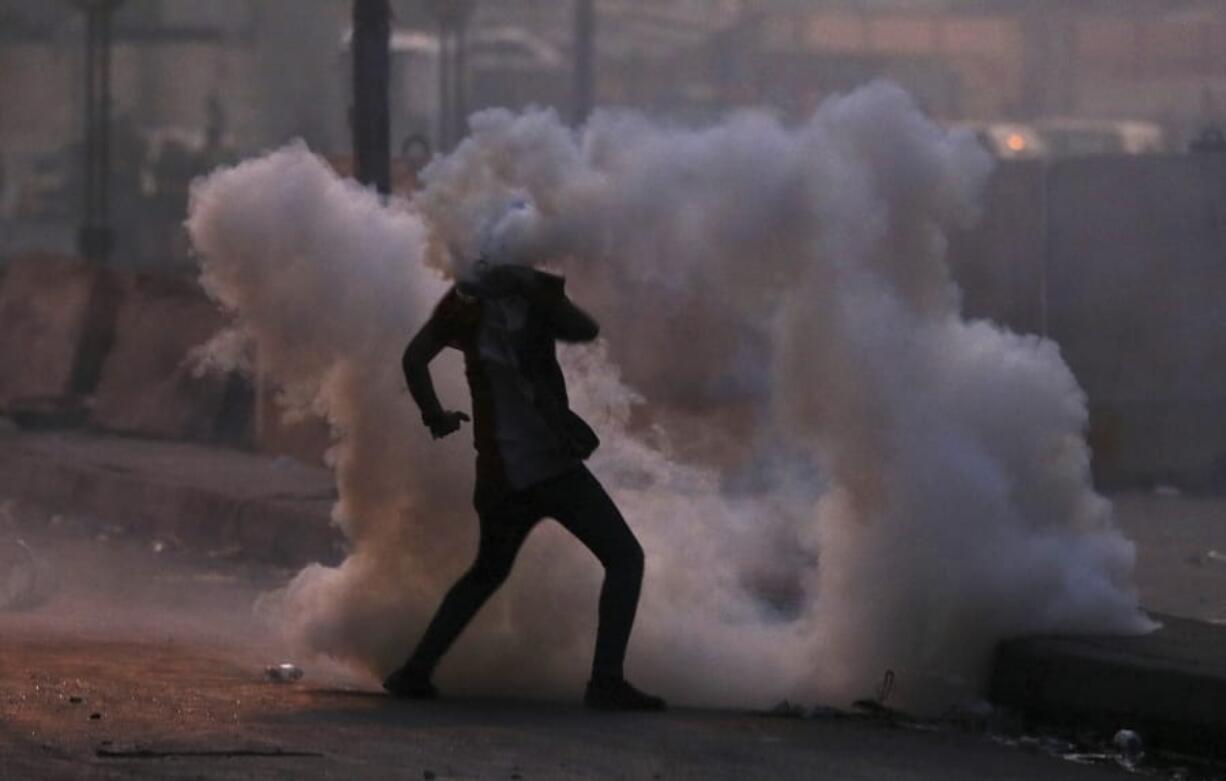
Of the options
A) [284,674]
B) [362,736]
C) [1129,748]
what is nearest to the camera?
[362,736]

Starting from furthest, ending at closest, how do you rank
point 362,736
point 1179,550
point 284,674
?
point 1179,550, point 284,674, point 362,736

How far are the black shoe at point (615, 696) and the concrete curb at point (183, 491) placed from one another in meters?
5.69

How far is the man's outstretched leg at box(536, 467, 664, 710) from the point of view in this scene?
26.0 ft

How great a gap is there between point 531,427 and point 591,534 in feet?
1.19

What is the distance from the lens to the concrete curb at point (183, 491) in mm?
14195

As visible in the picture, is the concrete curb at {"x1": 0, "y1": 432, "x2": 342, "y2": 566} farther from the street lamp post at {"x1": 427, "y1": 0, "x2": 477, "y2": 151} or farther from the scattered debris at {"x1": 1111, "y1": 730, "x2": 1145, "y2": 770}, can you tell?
the street lamp post at {"x1": 427, "y1": 0, "x2": 477, "y2": 151}

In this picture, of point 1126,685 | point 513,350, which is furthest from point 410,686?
point 1126,685

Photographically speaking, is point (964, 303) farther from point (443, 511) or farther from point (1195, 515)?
point (443, 511)

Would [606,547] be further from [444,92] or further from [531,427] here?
[444,92]

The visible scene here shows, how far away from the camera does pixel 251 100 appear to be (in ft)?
169

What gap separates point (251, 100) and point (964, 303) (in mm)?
35990

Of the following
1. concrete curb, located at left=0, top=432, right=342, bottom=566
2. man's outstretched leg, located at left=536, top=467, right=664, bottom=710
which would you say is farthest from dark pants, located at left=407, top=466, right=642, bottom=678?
concrete curb, located at left=0, top=432, right=342, bottom=566

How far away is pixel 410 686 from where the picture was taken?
8.16m

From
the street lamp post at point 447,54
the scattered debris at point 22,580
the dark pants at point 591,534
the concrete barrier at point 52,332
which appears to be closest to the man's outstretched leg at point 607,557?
the dark pants at point 591,534
